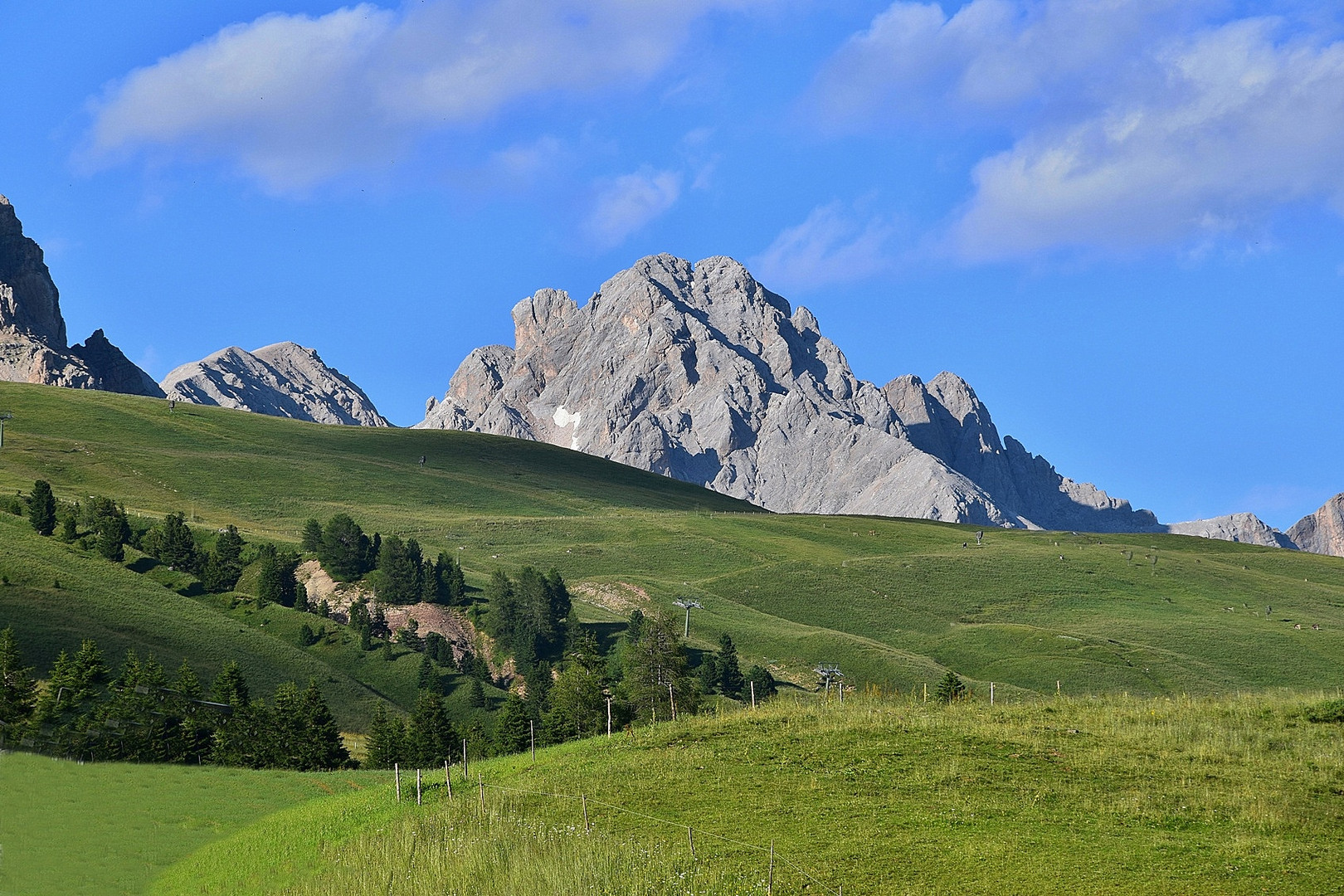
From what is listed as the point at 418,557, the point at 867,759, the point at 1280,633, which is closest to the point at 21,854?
the point at 867,759

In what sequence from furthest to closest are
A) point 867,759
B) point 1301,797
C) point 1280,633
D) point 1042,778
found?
point 1280,633, point 867,759, point 1042,778, point 1301,797

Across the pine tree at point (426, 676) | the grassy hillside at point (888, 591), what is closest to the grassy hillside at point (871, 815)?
the pine tree at point (426, 676)

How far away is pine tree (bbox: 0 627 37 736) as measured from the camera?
2509 inches

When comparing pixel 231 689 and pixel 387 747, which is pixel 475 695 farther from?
pixel 387 747

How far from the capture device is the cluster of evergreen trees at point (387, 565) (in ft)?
446

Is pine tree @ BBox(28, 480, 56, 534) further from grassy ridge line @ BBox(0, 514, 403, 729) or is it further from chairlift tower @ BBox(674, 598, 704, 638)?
chairlift tower @ BBox(674, 598, 704, 638)

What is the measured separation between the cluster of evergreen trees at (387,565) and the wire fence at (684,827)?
99.8 metres

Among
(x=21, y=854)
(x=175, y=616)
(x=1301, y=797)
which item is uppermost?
(x=175, y=616)

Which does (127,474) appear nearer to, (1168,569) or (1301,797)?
(1168,569)

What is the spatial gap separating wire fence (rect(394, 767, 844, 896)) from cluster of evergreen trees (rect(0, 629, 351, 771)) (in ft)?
106

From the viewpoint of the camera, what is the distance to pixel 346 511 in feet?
601

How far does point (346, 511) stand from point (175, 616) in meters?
80.7

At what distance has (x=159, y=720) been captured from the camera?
2566 inches

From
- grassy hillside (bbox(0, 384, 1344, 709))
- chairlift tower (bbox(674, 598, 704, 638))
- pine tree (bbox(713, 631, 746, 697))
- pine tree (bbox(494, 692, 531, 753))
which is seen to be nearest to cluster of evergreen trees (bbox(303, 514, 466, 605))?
grassy hillside (bbox(0, 384, 1344, 709))
